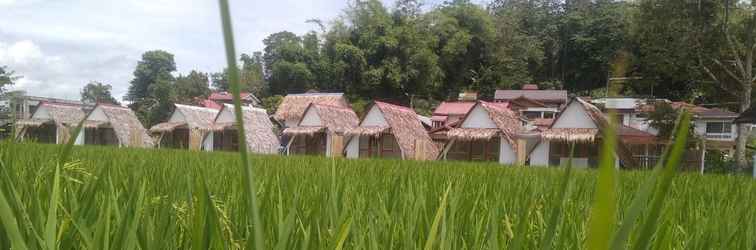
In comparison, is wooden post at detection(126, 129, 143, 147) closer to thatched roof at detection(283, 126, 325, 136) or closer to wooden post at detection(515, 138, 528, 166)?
thatched roof at detection(283, 126, 325, 136)

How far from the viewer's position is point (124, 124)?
3141 cm

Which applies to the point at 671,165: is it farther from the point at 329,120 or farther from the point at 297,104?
the point at 297,104

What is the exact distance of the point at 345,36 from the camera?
4075cm

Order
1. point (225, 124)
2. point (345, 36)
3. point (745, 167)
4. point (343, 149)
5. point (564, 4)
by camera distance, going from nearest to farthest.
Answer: point (745, 167), point (343, 149), point (225, 124), point (345, 36), point (564, 4)

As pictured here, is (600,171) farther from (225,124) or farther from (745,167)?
(225,124)

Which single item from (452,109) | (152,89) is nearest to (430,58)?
(452,109)

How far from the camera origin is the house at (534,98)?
137ft

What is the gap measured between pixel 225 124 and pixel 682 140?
29.8 meters

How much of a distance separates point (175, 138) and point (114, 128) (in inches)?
126

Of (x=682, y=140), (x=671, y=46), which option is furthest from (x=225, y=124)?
(x=682, y=140)

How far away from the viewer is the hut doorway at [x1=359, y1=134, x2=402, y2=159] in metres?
25.5

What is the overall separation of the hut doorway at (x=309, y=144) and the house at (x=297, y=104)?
1864mm

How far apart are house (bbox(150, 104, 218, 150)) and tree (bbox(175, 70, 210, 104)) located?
15877 mm

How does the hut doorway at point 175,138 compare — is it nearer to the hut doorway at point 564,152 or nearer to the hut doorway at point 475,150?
the hut doorway at point 475,150
